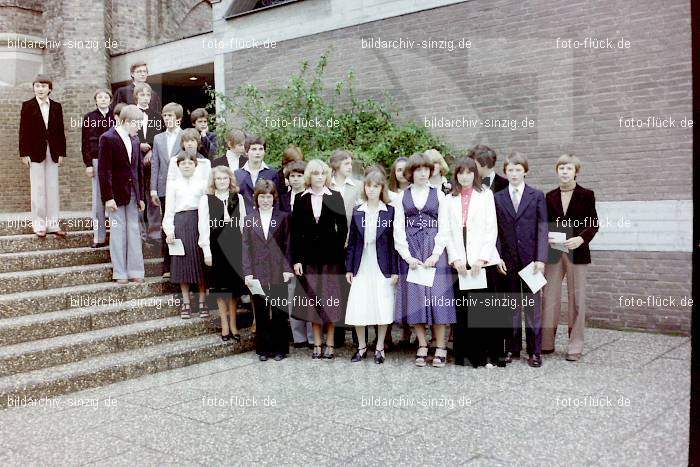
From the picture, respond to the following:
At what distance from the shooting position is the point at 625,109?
798 centimetres

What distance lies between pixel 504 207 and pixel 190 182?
3291 mm

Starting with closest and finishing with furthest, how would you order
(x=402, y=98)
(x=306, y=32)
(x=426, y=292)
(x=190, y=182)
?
(x=426, y=292) → (x=190, y=182) → (x=402, y=98) → (x=306, y=32)

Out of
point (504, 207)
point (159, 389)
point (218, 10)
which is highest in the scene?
point (218, 10)

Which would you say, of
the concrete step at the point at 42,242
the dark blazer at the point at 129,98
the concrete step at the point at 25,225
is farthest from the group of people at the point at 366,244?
the concrete step at the point at 25,225

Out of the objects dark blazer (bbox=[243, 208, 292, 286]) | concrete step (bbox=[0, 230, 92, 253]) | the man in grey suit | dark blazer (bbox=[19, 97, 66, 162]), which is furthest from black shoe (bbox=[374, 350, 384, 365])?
dark blazer (bbox=[19, 97, 66, 162])

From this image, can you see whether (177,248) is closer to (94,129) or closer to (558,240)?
(94,129)

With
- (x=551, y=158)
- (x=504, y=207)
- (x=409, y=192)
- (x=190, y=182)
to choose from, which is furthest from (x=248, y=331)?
(x=551, y=158)

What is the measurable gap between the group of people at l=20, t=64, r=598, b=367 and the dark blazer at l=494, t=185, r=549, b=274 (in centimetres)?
1

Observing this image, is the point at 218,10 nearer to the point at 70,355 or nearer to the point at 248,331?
the point at 248,331

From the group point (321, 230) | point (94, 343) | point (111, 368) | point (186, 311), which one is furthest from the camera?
point (186, 311)

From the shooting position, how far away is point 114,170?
24.7 feet

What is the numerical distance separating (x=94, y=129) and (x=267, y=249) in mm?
3059

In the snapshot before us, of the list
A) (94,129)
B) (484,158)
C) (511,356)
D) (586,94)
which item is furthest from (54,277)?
(586,94)

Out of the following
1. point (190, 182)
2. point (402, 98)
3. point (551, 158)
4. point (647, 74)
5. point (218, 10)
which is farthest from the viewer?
point (218, 10)
